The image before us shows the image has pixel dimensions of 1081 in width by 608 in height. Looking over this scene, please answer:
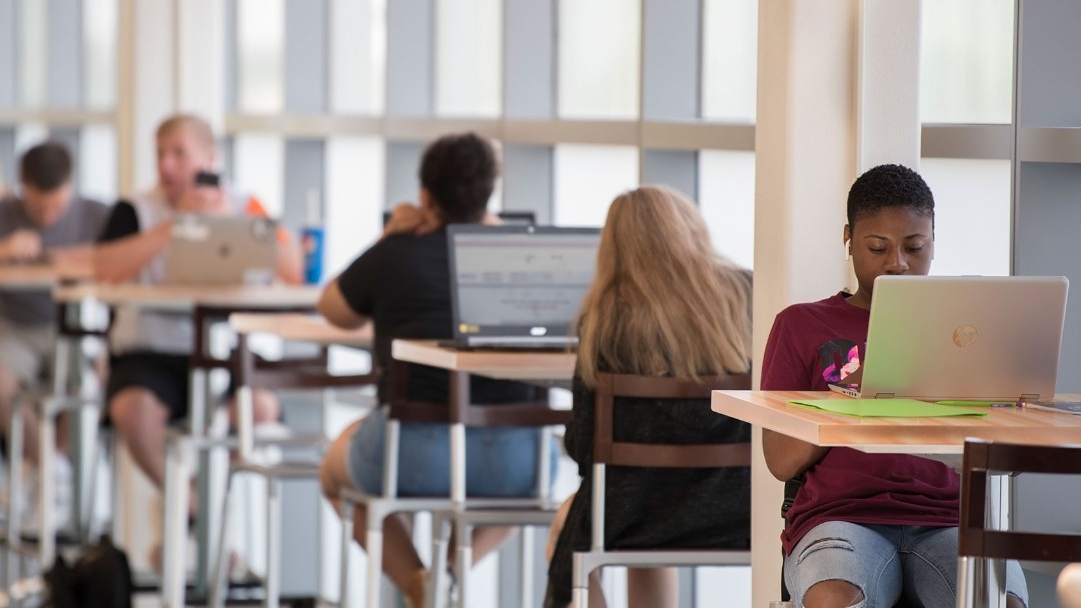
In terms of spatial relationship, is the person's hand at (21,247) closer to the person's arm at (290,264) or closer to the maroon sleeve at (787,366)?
the person's arm at (290,264)

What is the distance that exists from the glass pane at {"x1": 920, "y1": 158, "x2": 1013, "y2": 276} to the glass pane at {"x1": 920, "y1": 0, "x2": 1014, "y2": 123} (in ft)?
0.34

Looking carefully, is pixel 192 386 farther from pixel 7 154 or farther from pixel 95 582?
pixel 7 154

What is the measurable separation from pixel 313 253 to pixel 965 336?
11.7ft

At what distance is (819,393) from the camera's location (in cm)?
258

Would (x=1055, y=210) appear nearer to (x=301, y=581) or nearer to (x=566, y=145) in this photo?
(x=566, y=145)

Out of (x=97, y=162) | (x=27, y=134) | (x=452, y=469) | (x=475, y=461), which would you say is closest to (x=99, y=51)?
(x=97, y=162)

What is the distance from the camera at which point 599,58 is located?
5488 mm

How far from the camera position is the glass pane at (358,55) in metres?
6.96

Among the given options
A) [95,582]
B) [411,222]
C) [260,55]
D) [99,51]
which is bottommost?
[95,582]

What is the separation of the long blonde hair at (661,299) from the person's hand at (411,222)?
92 centimetres

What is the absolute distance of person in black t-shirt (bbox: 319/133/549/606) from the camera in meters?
4.08

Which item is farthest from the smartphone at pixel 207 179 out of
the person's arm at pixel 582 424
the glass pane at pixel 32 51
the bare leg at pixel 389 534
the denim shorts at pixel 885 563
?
the glass pane at pixel 32 51

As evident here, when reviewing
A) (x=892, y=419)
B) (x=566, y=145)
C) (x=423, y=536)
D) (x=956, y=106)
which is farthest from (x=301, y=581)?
(x=892, y=419)

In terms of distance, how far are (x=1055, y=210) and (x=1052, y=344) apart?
0.82m
